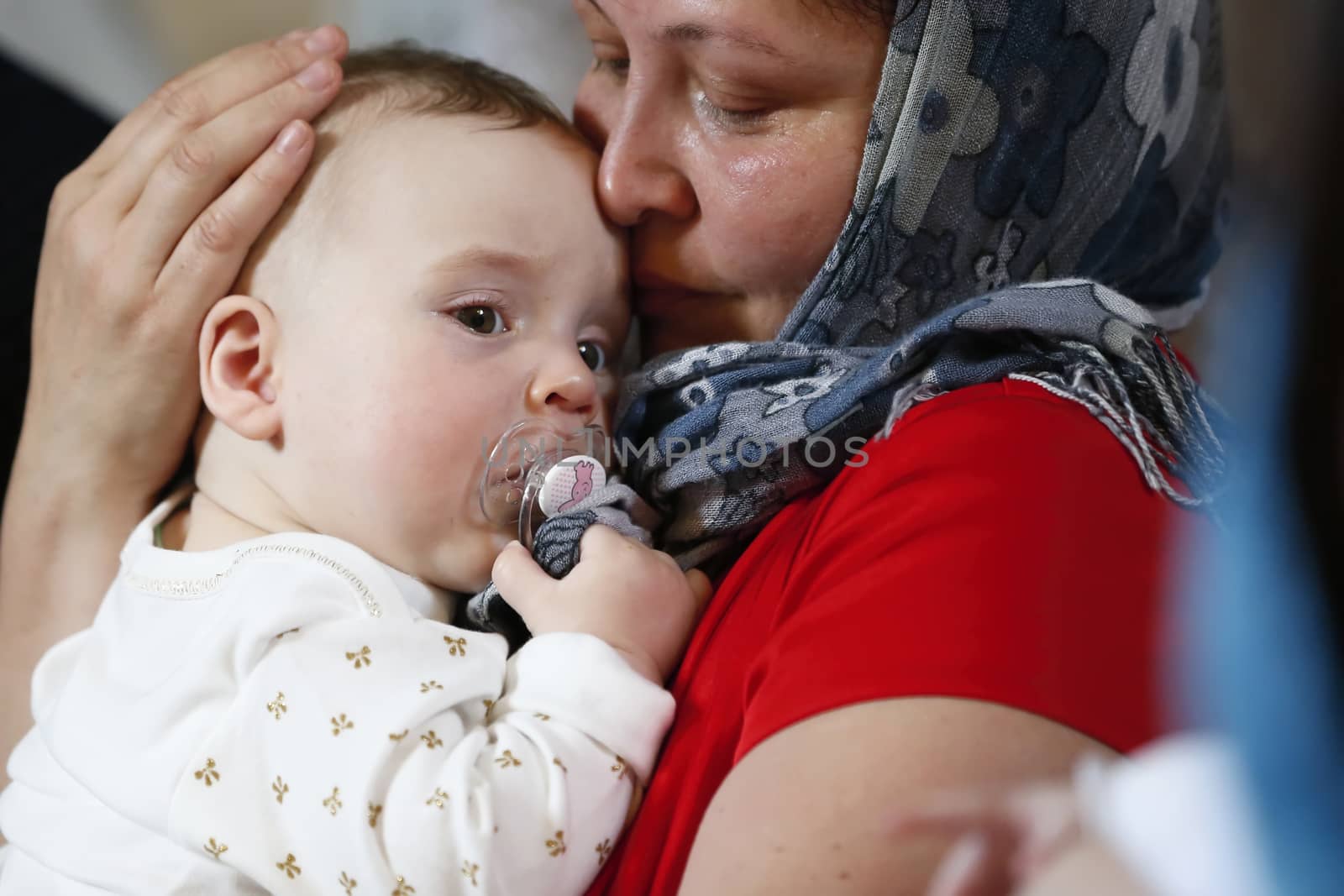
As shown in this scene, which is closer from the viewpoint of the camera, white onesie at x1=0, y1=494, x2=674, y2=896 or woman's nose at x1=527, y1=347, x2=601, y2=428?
white onesie at x1=0, y1=494, x2=674, y2=896

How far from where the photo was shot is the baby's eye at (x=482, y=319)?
93cm

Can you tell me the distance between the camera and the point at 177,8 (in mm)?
2033

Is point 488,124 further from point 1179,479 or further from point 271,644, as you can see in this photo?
point 1179,479

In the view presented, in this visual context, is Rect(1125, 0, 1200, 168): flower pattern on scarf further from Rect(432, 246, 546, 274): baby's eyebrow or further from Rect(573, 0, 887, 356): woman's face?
Rect(432, 246, 546, 274): baby's eyebrow

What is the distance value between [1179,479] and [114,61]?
1.92 m

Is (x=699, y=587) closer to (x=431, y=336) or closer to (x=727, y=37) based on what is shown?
(x=431, y=336)

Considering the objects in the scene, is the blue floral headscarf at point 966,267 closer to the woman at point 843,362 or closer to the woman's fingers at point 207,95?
the woman at point 843,362

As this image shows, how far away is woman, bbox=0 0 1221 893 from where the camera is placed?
0.61 metres

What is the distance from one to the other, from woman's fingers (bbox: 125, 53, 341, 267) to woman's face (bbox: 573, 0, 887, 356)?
26 centimetres

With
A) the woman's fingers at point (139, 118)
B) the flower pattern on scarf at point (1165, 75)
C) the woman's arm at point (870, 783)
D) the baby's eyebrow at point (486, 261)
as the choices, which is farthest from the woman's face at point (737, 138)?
the woman's arm at point (870, 783)

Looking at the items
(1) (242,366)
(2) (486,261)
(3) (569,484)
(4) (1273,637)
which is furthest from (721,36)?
(4) (1273,637)

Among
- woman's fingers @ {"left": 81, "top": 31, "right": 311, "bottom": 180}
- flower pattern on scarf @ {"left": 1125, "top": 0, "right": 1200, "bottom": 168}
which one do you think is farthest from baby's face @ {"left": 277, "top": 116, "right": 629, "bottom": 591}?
flower pattern on scarf @ {"left": 1125, "top": 0, "right": 1200, "bottom": 168}

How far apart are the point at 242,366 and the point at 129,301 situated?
0.48 feet

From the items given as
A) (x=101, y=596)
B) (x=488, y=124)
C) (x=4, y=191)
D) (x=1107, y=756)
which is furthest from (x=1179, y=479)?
(x=4, y=191)
